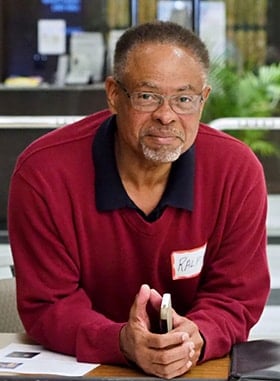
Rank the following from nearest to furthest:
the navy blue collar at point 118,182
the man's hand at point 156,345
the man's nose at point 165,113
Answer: the man's hand at point 156,345
the man's nose at point 165,113
the navy blue collar at point 118,182

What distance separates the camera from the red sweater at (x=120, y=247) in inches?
104

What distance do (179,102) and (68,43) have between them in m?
6.15

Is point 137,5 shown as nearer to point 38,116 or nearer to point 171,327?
point 38,116

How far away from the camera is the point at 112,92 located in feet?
8.90

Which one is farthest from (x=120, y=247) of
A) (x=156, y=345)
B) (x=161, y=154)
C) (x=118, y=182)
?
(x=156, y=345)

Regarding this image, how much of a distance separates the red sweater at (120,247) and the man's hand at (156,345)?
0.11 metres

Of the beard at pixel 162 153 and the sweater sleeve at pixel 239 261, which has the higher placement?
the beard at pixel 162 153

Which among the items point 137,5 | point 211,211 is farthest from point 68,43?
point 211,211

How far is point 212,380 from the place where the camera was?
231 centimetres

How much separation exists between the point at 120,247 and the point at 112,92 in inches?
14.2

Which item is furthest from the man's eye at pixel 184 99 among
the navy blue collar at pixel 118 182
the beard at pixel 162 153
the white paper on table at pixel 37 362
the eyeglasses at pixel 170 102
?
the white paper on table at pixel 37 362

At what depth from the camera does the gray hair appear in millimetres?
2605

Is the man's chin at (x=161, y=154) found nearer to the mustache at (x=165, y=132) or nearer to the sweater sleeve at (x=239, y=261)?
the mustache at (x=165, y=132)

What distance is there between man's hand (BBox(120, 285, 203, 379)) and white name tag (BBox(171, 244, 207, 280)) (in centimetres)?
23
